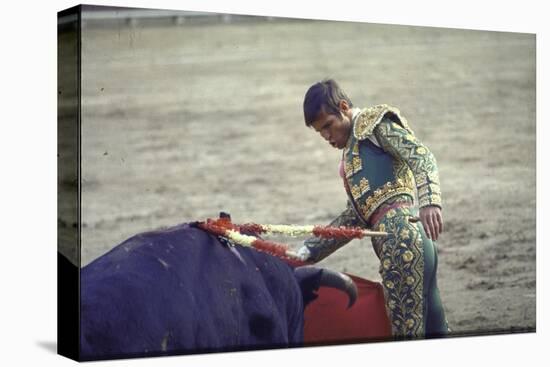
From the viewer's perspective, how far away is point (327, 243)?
11219 millimetres

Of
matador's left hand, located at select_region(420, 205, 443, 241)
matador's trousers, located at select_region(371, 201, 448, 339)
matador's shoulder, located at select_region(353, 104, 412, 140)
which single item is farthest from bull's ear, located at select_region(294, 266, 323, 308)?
matador's shoulder, located at select_region(353, 104, 412, 140)

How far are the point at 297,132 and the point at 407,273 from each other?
1.37m

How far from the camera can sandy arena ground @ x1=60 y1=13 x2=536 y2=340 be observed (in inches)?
413

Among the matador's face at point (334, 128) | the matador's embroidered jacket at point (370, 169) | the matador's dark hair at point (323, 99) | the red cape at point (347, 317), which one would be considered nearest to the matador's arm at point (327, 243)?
the matador's embroidered jacket at point (370, 169)

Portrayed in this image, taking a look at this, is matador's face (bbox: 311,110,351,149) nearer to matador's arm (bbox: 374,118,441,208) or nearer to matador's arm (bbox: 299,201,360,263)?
matador's arm (bbox: 374,118,441,208)

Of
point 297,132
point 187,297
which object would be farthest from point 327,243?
point 187,297

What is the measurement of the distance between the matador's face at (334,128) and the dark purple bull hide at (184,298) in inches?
39.9

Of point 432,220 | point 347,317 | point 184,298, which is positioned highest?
point 432,220

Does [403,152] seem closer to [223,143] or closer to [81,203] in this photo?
[223,143]

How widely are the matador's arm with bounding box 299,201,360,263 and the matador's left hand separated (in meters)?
0.55

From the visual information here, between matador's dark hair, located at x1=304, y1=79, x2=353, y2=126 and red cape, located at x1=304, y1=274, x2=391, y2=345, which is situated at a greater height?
matador's dark hair, located at x1=304, y1=79, x2=353, y2=126

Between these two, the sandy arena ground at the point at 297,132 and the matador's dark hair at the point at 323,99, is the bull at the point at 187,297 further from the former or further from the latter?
the matador's dark hair at the point at 323,99

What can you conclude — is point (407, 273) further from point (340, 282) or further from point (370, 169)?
point (370, 169)

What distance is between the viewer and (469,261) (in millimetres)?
11859
